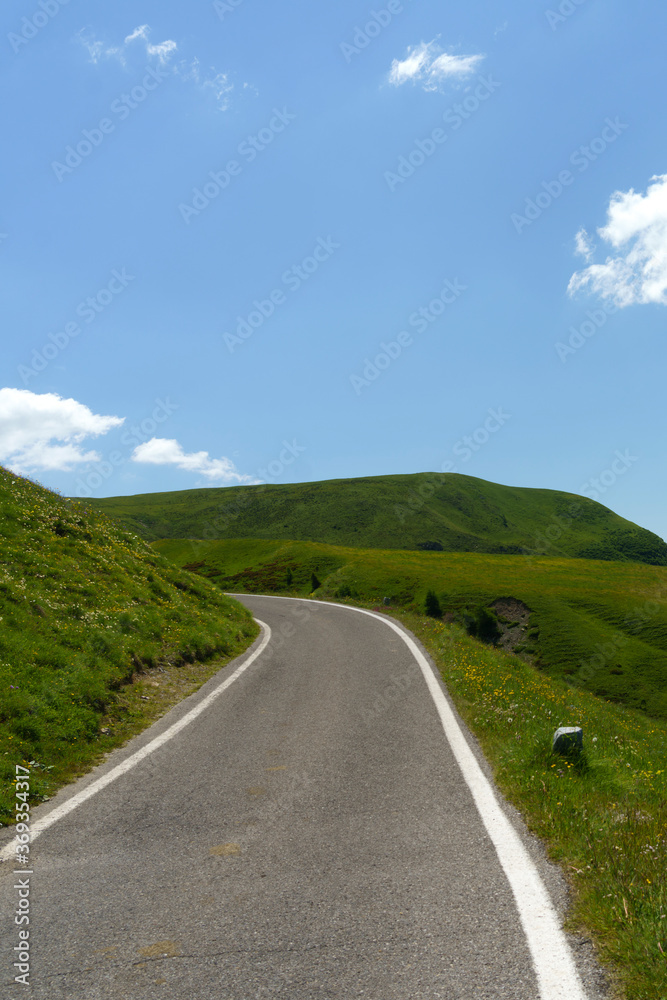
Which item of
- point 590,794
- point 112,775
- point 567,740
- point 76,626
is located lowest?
point 112,775

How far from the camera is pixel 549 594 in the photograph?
177ft

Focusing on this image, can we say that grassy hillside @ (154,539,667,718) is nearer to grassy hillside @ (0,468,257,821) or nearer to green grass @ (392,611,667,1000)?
grassy hillside @ (0,468,257,821)

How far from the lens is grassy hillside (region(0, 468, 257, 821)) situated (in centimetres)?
790

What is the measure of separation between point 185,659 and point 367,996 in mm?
12324

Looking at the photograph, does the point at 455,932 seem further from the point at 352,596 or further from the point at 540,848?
the point at 352,596

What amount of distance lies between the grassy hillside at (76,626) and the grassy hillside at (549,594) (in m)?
27.0

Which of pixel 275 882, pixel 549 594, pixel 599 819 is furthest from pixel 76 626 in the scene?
pixel 549 594

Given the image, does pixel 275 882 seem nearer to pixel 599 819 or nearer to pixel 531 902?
pixel 531 902

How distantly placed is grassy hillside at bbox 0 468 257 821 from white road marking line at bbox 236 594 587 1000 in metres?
5.06

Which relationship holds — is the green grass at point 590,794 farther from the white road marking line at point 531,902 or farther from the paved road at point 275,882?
the paved road at point 275,882

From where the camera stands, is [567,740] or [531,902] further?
[567,740]

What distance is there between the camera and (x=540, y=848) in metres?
4.85

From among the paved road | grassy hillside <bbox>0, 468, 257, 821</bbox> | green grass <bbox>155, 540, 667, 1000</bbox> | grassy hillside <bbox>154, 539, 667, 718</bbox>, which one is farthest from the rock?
grassy hillside <bbox>154, 539, 667, 718</bbox>

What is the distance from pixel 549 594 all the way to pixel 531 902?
54.2 m
